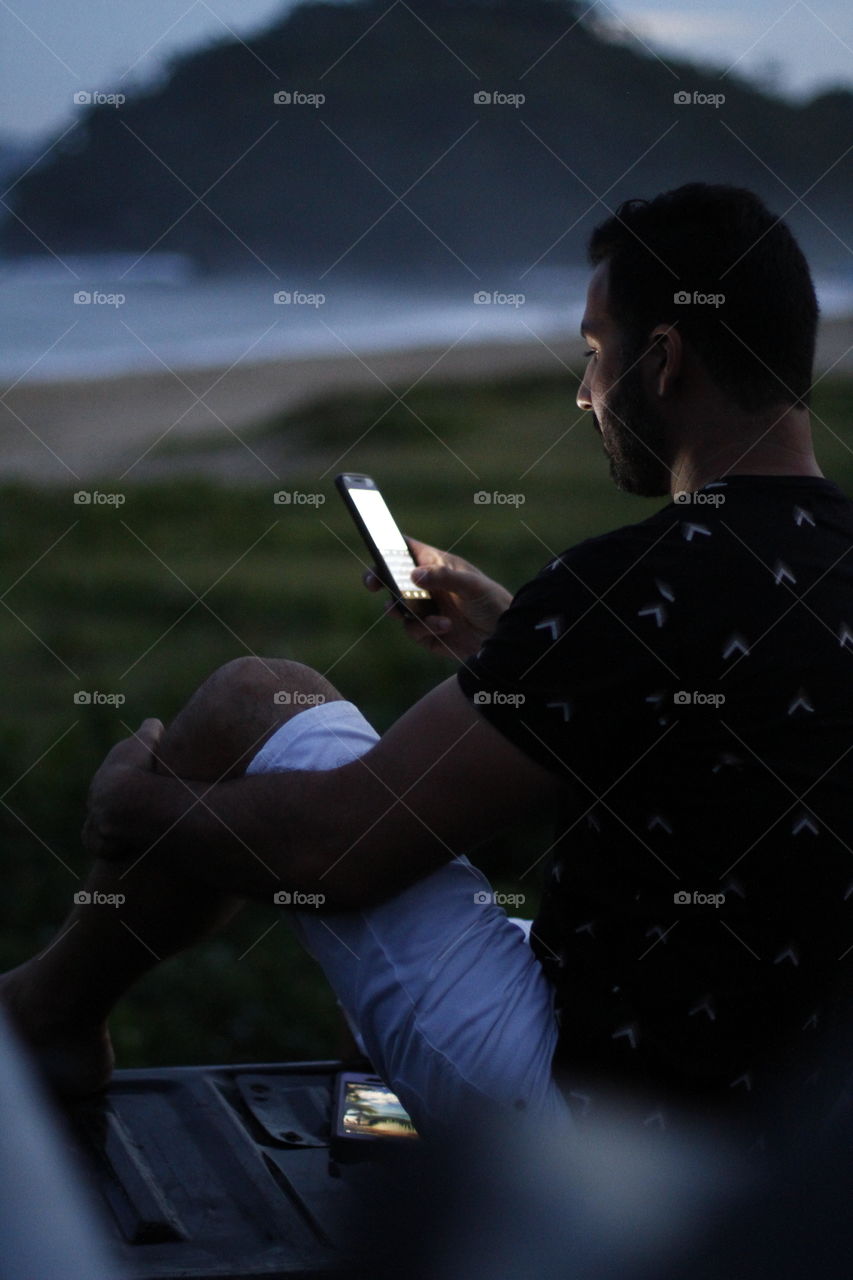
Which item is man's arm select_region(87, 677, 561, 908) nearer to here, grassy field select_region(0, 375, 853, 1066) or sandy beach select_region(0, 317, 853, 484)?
grassy field select_region(0, 375, 853, 1066)

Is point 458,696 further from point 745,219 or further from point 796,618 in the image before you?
point 745,219

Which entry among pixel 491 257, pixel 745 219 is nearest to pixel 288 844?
pixel 745 219

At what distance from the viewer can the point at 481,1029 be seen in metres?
1.62

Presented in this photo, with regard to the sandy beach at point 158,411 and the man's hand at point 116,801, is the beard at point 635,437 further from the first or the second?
the sandy beach at point 158,411

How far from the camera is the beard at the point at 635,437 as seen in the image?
1.75m

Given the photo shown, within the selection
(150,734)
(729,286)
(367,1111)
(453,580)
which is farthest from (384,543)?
(367,1111)

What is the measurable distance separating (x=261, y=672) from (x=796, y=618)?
0.68 meters

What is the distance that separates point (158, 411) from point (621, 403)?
439 inches

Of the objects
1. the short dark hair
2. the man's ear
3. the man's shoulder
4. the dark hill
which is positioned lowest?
the man's shoulder

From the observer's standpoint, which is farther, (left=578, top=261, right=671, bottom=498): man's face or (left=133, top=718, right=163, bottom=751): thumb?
(left=133, top=718, right=163, bottom=751): thumb

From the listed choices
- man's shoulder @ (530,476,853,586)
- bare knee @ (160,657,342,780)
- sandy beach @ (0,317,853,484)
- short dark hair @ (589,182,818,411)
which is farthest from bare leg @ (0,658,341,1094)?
sandy beach @ (0,317,853,484)

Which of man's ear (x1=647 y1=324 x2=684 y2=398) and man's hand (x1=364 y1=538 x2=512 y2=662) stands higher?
man's ear (x1=647 y1=324 x2=684 y2=398)

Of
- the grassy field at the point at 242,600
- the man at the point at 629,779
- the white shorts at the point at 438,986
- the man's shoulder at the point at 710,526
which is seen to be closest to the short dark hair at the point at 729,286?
the man at the point at 629,779

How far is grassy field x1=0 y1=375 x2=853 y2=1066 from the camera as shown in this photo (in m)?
3.18
